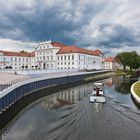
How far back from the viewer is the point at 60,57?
121 m

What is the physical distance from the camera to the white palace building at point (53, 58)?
386ft

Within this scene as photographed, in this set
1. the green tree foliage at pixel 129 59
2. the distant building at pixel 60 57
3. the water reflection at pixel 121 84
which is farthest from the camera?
the green tree foliage at pixel 129 59

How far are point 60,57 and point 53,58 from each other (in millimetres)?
4716

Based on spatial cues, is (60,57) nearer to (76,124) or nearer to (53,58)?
(53,58)

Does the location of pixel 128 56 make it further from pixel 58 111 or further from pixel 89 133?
pixel 89 133

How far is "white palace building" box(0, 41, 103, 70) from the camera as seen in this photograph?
118 metres

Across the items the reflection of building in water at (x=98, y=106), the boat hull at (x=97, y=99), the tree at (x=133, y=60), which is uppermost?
the tree at (x=133, y=60)

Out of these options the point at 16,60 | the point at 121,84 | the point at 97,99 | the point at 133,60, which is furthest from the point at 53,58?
the point at 97,99

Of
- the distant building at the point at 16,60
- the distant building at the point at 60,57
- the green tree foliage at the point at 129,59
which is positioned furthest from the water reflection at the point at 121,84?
the distant building at the point at 16,60

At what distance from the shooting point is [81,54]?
392 feet

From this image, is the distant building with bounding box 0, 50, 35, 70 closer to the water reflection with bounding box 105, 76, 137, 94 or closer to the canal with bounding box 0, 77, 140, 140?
the water reflection with bounding box 105, 76, 137, 94

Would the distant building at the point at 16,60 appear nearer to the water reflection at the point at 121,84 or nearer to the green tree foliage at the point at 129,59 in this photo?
the green tree foliage at the point at 129,59

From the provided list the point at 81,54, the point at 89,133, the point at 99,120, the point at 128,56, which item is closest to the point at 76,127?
the point at 89,133

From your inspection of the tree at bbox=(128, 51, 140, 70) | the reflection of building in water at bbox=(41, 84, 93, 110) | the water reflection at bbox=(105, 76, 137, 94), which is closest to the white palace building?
the tree at bbox=(128, 51, 140, 70)
